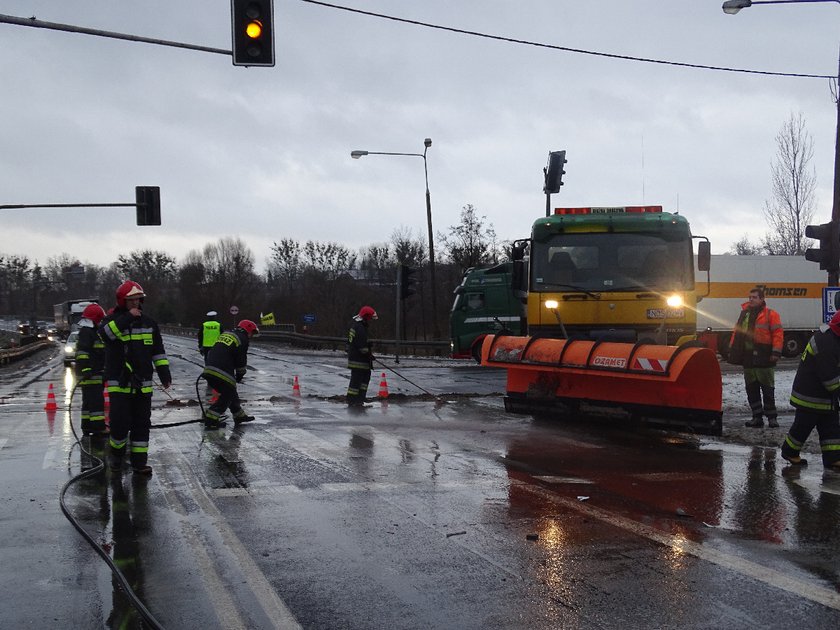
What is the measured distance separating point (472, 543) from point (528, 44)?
13.0 meters

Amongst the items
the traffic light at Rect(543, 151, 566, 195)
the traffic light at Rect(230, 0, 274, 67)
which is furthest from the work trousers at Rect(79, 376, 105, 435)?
the traffic light at Rect(543, 151, 566, 195)

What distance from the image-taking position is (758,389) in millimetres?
12125

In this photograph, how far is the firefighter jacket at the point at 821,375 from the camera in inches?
325

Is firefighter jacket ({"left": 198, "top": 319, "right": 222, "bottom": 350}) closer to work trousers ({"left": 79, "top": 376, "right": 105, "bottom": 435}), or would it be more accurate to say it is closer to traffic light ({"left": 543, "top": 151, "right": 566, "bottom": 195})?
traffic light ({"left": 543, "top": 151, "right": 566, "bottom": 195})

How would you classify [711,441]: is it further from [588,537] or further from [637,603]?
[637,603]

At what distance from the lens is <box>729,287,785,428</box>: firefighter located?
11.8 m

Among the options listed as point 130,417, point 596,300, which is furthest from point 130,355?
point 596,300

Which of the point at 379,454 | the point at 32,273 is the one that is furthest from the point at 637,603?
the point at 32,273

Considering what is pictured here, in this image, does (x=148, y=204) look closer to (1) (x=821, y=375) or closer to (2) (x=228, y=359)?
(2) (x=228, y=359)

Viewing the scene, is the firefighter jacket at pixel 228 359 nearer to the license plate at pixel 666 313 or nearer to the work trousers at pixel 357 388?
the work trousers at pixel 357 388

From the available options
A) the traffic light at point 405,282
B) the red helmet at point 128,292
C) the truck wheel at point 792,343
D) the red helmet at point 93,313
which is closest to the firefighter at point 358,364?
the red helmet at point 93,313

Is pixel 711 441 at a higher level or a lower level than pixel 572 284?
lower

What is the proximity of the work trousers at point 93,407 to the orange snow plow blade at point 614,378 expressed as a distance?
552cm

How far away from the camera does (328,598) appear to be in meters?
4.66
